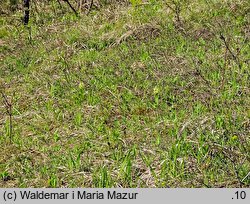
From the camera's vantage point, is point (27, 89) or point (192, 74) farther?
point (27, 89)

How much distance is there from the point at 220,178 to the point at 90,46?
14.5ft

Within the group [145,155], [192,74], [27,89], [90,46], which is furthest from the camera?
[90,46]

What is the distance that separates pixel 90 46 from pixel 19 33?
232 centimetres

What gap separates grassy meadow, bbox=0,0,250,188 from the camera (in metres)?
3.55

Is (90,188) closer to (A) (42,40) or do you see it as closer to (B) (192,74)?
(B) (192,74)

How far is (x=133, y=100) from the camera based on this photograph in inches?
195

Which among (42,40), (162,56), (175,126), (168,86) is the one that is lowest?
(175,126)

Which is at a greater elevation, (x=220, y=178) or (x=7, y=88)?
(x=7, y=88)

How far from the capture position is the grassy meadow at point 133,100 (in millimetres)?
3555

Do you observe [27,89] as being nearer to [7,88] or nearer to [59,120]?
[7,88]

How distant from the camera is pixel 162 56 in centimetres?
613

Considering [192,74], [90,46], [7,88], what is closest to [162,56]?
[192,74]

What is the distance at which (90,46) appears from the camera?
7.23m

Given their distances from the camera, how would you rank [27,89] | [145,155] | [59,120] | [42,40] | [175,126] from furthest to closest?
[42,40], [27,89], [59,120], [175,126], [145,155]
